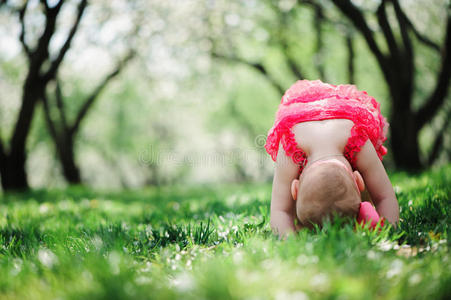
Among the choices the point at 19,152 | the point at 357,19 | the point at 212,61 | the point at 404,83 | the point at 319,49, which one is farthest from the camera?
the point at 212,61

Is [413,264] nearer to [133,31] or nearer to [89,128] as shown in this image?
[133,31]

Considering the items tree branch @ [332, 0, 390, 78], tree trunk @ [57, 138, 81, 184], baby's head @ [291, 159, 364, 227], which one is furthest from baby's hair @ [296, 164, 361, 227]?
tree trunk @ [57, 138, 81, 184]

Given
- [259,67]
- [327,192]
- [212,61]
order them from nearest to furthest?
[327,192] < [259,67] < [212,61]

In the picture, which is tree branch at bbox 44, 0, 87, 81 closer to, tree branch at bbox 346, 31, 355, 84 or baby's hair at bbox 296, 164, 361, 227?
tree branch at bbox 346, 31, 355, 84

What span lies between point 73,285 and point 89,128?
2353 centimetres

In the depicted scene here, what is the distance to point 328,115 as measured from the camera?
7.45 ft

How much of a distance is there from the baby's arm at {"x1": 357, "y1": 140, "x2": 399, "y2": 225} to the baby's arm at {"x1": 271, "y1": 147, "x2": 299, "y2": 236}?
0.47 meters

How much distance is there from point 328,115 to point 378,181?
59 centimetres

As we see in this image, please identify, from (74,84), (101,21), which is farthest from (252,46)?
(74,84)

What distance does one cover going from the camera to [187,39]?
1171cm

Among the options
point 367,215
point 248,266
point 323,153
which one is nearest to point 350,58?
point 323,153

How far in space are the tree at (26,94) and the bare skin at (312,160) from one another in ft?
24.3

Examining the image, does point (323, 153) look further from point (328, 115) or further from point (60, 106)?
point (60, 106)

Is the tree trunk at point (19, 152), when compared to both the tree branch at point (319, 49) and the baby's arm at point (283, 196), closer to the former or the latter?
the baby's arm at point (283, 196)
